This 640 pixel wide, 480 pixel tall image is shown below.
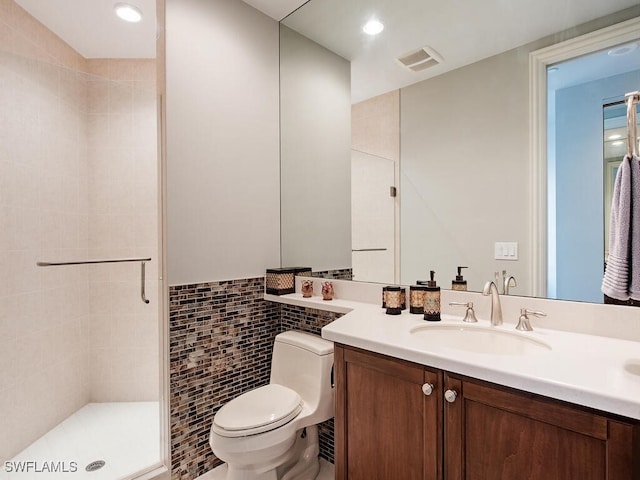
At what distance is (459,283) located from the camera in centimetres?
152

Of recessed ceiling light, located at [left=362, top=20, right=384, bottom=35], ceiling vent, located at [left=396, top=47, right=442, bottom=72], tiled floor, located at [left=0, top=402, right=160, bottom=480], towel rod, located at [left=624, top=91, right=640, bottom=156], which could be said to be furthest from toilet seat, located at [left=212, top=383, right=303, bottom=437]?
recessed ceiling light, located at [left=362, top=20, right=384, bottom=35]

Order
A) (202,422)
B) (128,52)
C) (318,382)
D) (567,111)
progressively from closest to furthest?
(567,111) < (318,382) < (202,422) < (128,52)

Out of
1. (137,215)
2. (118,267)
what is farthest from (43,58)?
(118,267)

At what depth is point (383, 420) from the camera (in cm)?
114

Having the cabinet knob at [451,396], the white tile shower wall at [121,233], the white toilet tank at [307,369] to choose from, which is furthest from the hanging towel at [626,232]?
the white tile shower wall at [121,233]

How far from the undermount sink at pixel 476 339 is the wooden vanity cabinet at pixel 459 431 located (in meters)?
0.21

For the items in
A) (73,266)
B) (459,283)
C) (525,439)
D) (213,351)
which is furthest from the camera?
(73,266)

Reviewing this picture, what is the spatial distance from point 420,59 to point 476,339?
139 cm

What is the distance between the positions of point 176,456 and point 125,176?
5.79 feet

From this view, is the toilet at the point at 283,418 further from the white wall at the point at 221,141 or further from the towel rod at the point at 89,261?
the towel rod at the point at 89,261

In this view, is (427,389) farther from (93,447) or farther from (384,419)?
(93,447)

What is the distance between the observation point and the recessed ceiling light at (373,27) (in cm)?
187

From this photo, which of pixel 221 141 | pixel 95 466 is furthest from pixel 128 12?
pixel 95 466

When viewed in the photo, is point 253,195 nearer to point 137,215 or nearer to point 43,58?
point 137,215
